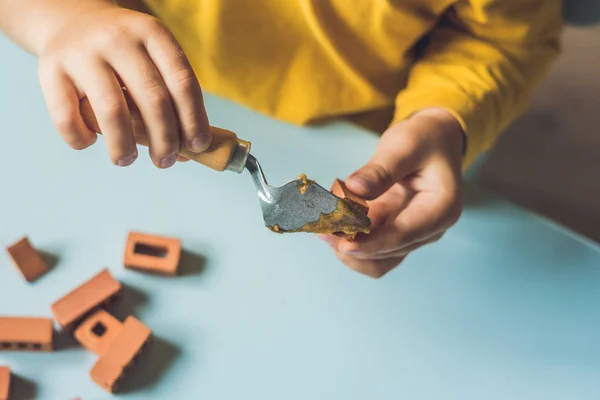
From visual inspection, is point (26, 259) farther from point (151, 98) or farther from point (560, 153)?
point (560, 153)

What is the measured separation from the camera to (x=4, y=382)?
18.2 inches

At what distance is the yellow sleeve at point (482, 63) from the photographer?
2.13ft

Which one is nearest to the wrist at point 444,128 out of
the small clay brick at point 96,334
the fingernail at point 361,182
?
the fingernail at point 361,182

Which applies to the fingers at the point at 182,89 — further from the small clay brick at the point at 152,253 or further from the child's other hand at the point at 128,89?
the small clay brick at the point at 152,253

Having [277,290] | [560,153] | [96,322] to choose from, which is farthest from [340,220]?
[560,153]

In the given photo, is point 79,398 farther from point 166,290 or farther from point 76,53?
point 76,53

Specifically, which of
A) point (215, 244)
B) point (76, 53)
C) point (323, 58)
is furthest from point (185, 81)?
point (323, 58)

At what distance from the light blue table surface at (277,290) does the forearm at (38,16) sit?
9 centimetres

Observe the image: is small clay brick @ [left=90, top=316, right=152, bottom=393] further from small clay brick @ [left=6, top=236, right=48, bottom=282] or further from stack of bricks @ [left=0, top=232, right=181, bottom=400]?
small clay brick @ [left=6, top=236, right=48, bottom=282]

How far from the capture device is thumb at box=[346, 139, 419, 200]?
49 cm

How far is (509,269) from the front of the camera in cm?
60

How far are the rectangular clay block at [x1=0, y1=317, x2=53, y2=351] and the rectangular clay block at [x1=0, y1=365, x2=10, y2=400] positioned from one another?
22mm

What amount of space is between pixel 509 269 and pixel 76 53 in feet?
1.54

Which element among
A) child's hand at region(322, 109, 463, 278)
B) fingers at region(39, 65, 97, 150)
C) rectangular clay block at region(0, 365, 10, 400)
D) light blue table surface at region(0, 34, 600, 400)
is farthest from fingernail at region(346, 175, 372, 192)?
rectangular clay block at region(0, 365, 10, 400)
